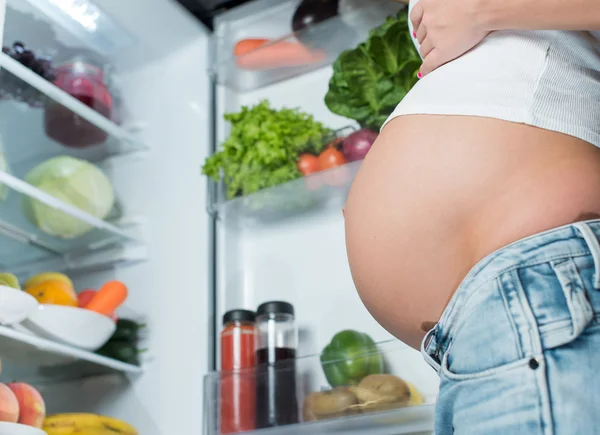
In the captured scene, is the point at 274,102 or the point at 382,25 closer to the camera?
the point at 382,25

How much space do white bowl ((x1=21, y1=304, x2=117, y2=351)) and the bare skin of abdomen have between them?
91cm

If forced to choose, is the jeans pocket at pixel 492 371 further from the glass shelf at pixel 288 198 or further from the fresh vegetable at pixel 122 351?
the fresh vegetable at pixel 122 351

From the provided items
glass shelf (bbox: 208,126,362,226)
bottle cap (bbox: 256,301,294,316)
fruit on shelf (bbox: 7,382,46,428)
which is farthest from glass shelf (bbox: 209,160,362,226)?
fruit on shelf (bbox: 7,382,46,428)

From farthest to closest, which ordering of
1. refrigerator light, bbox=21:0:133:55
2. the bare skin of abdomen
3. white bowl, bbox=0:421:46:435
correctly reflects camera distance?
refrigerator light, bbox=21:0:133:55 < white bowl, bbox=0:421:46:435 < the bare skin of abdomen

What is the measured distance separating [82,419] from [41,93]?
2.37 ft

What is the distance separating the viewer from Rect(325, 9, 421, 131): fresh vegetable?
1723mm

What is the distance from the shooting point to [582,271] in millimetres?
729

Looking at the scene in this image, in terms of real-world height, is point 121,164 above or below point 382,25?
below

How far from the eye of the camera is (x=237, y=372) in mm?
1630

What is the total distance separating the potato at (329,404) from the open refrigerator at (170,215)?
0.05m

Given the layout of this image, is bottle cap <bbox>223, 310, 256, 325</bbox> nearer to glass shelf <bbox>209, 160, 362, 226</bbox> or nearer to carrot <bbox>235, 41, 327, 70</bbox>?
glass shelf <bbox>209, 160, 362, 226</bbox>

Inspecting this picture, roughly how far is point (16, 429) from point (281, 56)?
1.05 meters

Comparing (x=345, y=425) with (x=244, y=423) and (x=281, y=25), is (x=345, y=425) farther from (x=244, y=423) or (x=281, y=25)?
(x=281, y=25)

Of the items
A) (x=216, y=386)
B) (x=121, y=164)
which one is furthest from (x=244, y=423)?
(x=121, y=164)
